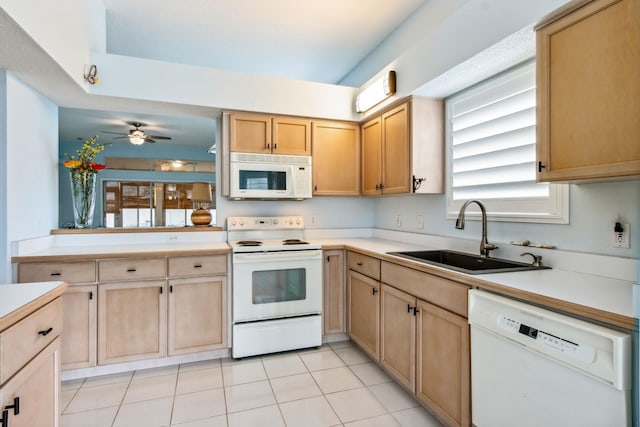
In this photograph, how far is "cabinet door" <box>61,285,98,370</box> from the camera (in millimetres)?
2332

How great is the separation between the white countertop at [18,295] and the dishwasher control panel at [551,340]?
5.86 ft

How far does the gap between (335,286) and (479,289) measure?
1.60 meters

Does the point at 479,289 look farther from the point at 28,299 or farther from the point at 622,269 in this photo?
the point at 28,299

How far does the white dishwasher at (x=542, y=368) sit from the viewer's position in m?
1.02

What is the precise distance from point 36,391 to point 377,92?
9.30 ft

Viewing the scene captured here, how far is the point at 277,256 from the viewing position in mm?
2770

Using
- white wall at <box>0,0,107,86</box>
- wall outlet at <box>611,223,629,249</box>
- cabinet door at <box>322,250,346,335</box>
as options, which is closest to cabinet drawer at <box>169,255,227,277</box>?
cabinet door at <box>322,250,346,335</box>

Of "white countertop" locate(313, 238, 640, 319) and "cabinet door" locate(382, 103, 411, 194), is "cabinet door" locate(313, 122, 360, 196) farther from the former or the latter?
"white countertop" locate(313, 238, 640, 319)

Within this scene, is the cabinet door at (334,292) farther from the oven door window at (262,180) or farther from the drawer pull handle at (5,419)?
the drawer pull handle at (5,419)

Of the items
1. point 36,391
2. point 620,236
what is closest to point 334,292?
point 620,236

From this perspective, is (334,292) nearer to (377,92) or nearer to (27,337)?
(377,92)

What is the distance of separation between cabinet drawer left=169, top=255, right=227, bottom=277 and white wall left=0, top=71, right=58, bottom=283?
1.00m

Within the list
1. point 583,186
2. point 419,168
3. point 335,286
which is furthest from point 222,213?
point 583,186

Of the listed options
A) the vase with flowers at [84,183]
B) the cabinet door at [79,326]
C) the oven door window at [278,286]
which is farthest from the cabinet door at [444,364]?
the vase with flowers at [84,183]
